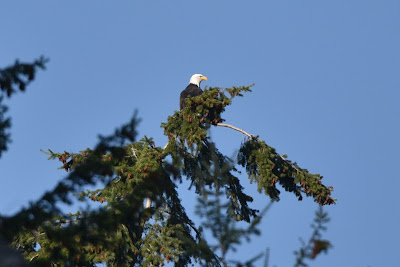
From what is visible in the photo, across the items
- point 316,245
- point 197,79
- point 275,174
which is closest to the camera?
point 316,245

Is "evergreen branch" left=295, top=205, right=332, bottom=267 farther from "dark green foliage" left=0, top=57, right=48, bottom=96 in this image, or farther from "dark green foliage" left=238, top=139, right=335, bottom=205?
"dark green foliage" left=238, top=139, right=335, bottom=205

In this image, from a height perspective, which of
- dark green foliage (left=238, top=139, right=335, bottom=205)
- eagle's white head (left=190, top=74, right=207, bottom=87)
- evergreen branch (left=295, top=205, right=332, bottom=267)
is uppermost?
eagle's white head (left=190, top=74, right=207, bottom=87)

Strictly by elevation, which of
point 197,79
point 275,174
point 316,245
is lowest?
point 316,245

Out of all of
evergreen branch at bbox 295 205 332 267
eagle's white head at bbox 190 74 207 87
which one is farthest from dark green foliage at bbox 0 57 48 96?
eagle's white head at bbox 190 74 207 87

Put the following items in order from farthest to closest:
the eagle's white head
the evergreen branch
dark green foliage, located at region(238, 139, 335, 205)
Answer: the eagle's white head → dark green foliage, located at region(238, 139, 335, 205) → the evergreen branch

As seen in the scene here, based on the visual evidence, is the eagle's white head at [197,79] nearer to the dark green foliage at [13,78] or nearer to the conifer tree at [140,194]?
the conifer tree at [140,194]

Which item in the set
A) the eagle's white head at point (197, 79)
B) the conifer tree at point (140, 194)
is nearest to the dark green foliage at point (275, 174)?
the conifer tree at point (140, 194)

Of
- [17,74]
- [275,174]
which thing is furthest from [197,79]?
[17,74]

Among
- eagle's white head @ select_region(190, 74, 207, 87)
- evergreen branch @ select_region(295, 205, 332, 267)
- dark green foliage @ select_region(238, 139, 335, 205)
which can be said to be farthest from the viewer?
eagle's white head @ select_region(190, 74, 207, 87)

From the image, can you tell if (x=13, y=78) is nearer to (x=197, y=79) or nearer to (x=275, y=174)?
(x=275, y=174)

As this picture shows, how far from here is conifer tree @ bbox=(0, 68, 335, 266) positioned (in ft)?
24.0

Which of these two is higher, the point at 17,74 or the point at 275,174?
the point at 275,174

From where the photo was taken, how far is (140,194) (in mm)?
7676

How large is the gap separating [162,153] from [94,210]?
18.4 ft
